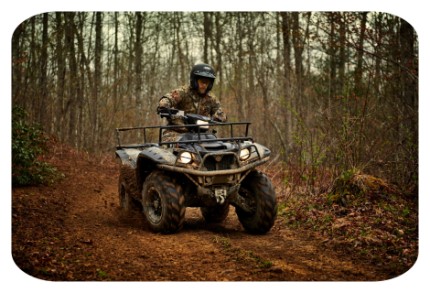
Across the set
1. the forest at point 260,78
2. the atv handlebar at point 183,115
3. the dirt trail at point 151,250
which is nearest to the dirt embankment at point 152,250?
the dirt trail at point 151,250

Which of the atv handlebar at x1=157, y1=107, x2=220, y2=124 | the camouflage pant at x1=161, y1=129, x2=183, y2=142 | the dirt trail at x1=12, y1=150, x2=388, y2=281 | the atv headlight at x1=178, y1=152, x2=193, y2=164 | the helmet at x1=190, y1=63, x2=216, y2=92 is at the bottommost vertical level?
the dirt trail at x1=12, y1=150, x2=388, y2=281

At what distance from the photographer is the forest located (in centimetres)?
620

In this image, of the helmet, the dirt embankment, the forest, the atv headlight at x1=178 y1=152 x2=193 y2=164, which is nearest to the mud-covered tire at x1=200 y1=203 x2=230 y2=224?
the dirt embankment

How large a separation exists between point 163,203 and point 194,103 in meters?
1.75

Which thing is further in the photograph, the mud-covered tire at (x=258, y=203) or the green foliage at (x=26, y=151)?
the mud-covered tire at (x=258, y=203)

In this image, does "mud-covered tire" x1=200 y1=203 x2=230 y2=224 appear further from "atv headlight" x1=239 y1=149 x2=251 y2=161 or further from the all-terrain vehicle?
"atv headlight" x1=239 y1=149 x2=251 y2=161

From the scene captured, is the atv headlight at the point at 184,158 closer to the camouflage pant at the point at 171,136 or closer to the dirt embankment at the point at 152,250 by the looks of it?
the camouflage pant at the point at 171,136

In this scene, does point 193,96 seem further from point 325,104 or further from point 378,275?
point 378,275

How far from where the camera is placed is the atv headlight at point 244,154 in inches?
257

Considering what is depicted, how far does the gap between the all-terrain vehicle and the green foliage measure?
1.20 meters

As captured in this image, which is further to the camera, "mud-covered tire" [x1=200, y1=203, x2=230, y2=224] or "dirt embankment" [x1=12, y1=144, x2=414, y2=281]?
"mud-covered tire" [x1=200, y1=203, x2=230, y2=224]

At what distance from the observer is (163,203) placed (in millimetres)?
6371

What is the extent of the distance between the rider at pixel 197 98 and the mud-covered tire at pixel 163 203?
790 mm

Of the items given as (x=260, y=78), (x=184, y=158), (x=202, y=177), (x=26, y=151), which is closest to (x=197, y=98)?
(x=260, y=78)
